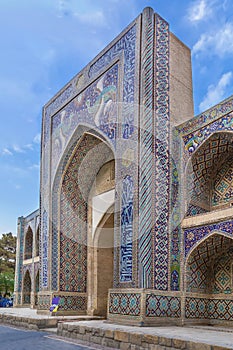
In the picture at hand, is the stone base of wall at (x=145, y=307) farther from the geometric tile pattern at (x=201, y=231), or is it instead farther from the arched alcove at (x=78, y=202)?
the arched alcove at (x=78, y=202)

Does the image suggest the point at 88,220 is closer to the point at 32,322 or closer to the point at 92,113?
the point at 92,113

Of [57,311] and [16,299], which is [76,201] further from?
[16,299]

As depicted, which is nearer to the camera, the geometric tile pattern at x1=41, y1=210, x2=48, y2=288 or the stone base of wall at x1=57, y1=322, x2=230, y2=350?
the stone base of wall at x1=57, y1=322, x2=230, y2=350

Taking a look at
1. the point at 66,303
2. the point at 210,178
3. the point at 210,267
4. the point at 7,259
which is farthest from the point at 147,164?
the point at 7,259

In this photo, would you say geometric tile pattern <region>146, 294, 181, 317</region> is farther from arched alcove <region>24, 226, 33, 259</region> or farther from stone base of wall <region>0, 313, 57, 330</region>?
arched alcove <region>24, 226, 33, 259</region>

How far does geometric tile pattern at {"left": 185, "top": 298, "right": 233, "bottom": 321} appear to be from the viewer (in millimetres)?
6480

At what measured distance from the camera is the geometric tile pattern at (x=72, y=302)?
889cm

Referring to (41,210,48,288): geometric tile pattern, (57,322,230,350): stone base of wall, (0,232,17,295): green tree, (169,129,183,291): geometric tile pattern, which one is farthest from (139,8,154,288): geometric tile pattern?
(0,232,17,295): green tree

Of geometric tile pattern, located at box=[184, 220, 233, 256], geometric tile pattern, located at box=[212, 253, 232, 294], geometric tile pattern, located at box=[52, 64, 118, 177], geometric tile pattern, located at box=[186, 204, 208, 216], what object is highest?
geometric tile pattern, located at box=[52, 64, 118, 177]

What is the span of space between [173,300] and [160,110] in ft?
10.8

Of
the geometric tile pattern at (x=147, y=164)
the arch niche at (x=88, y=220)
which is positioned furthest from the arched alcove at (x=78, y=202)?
the geometric tile pattern at (x=147, y=164)

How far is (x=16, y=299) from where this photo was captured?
1470 cm

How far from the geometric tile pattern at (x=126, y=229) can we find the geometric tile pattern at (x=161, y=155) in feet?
1.43

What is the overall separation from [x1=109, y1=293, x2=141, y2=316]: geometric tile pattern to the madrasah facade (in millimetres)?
15
